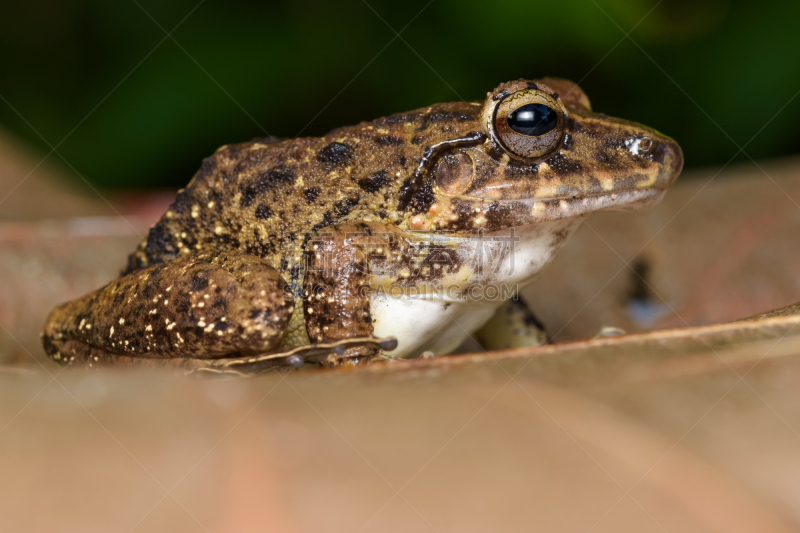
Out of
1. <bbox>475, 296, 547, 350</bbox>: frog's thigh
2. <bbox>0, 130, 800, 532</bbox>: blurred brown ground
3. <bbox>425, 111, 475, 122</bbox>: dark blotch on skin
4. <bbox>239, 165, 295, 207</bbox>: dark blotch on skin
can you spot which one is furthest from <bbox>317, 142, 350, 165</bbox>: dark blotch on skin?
<bbox>0, 130, 800, 532</bbox>: blurred brown ground

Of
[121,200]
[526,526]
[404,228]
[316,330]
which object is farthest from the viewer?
[121,200]

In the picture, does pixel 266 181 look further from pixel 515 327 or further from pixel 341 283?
pixel 515 327

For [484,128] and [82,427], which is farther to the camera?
[484,128]

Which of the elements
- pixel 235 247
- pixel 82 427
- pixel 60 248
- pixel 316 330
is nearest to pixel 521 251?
pixel 316 330

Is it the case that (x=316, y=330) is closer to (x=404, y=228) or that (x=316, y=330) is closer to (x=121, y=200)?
(x=404, y=228)

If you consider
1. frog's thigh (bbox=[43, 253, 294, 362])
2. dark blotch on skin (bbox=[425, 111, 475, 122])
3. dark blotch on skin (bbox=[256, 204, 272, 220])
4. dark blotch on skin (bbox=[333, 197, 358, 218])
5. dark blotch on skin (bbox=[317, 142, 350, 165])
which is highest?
dark blotch on skin (bbox=[425, 111, 475, 122])

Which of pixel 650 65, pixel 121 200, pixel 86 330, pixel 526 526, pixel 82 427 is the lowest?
pixel 121 200

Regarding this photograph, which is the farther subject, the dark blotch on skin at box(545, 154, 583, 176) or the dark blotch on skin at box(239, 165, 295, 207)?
the dark blotch on skin at box(239, 165, 295, 207)

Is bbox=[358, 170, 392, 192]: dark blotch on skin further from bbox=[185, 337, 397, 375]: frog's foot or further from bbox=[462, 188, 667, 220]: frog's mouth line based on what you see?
bbox=[185, 337, 397, 375]: frog's foot
